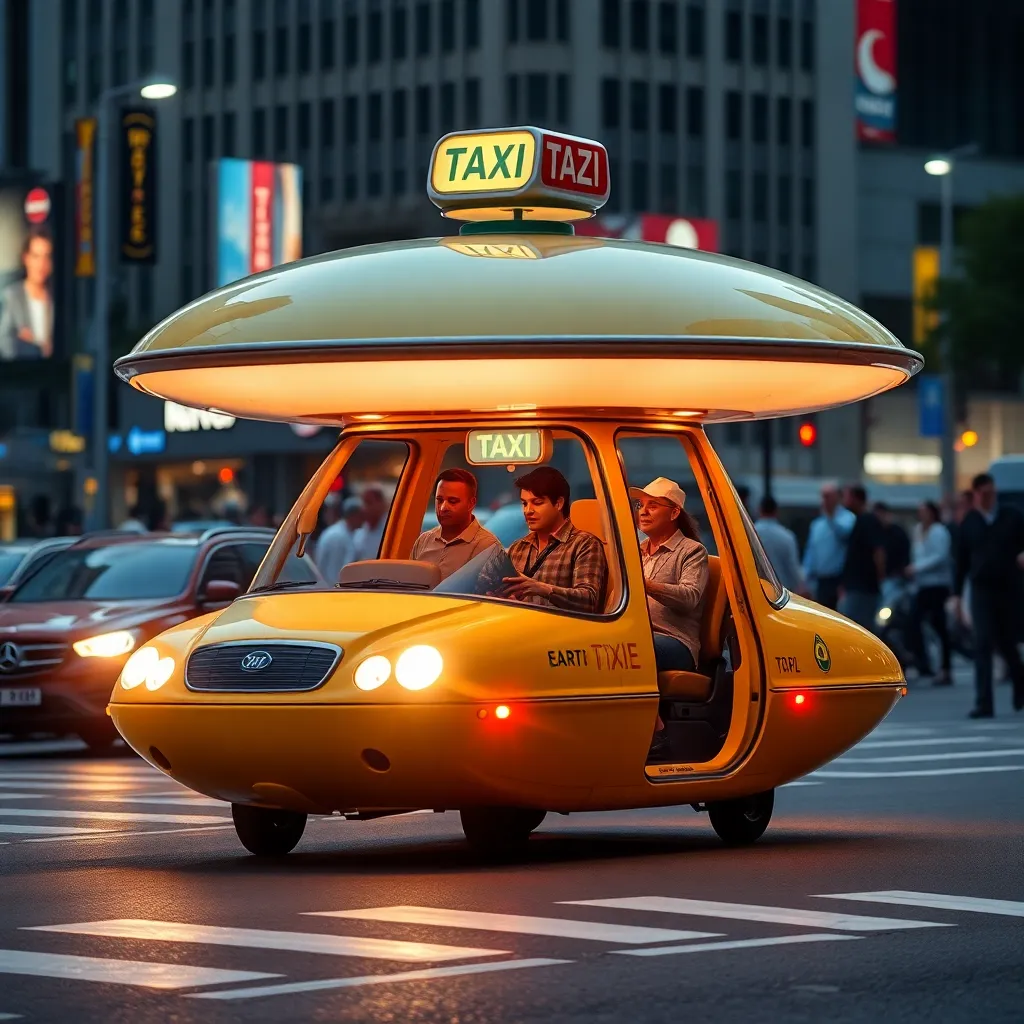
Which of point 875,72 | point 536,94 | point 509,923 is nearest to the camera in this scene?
point 509,923

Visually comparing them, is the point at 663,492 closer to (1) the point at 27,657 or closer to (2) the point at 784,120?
(1) the point at 27,657

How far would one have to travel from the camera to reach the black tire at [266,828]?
11.7m

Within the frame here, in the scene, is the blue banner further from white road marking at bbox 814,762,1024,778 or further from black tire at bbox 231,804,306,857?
black tire at bbox 231,804,306,857

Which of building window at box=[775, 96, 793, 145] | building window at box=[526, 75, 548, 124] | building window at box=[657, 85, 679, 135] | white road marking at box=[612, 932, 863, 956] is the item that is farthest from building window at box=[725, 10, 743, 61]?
white road marking at box=[612, 932, 863, 956]

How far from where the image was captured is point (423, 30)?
→ 268 feet

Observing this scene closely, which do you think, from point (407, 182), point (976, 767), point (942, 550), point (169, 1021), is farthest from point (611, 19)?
point (169, 1021)

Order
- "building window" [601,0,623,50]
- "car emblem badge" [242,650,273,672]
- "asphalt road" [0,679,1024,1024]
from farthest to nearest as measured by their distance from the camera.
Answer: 1. "building window" [601,0,623,50]
2. "car emblem badge" [242,650,273,672]
3. "asphalt road" [0,679,1024,1024]

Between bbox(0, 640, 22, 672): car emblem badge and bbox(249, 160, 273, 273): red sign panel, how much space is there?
1948 inches

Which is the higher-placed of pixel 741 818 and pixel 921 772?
pixel 741 818

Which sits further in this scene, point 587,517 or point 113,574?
point 113,574

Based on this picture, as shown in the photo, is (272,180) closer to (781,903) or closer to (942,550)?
(942,550)

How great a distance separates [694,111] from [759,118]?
2430 mm

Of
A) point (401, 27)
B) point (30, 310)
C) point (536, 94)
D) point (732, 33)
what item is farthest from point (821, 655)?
point (732, 33)

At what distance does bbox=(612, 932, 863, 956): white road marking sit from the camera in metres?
8.30
